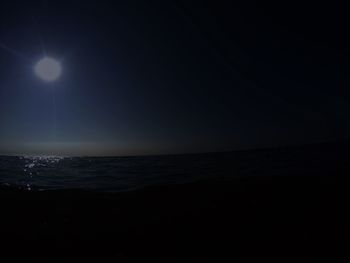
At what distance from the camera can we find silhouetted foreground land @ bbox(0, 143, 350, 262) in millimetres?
6457

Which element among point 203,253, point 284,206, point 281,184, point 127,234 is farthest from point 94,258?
point 281,184

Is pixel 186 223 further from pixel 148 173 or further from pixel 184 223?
pixel 148 173

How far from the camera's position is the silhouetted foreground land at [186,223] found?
6.46 meters

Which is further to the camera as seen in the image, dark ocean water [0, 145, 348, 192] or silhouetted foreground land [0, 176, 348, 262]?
dark ocean water [0, 145, 348, 192]

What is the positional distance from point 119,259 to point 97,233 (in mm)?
2278

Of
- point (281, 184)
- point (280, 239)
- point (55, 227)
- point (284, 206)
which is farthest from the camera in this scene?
point (281, 184)

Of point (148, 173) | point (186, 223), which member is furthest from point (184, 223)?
point (148, 173)

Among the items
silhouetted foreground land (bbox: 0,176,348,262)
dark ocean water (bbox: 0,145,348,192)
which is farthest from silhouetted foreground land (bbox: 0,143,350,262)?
dark ocean water (bbox: 0,145,348,192)

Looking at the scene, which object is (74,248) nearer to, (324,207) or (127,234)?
(127,234)

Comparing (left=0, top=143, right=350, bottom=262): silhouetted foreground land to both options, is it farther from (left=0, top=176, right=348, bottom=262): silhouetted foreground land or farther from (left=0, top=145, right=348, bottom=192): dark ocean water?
(left=0, top=145, right=348, bottom=192): dark ocean water

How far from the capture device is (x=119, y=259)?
6.30m

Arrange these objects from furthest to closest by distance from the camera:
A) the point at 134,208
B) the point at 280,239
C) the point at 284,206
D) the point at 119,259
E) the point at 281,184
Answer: the point at 281,184, the point at 134,208, the point at 284,206, the point at 280,239, the point at 119,259

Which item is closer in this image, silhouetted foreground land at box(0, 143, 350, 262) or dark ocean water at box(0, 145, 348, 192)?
silhouetted foreground land at box(0, 143, 350, 262)

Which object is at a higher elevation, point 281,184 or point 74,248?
point 281,184
